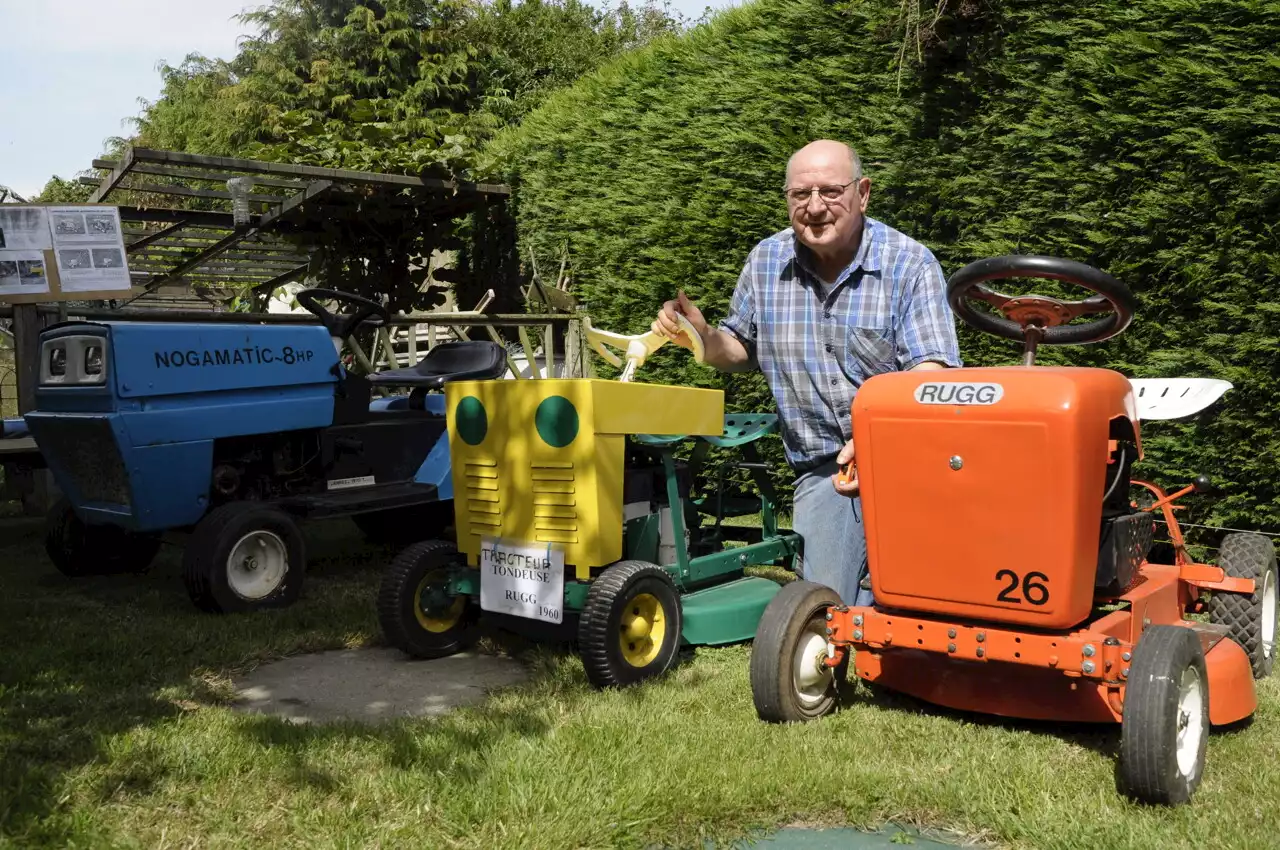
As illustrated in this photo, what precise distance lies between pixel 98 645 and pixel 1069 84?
15.0 ft

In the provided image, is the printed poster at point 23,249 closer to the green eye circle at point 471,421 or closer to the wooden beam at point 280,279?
the green eye circle at point 471,421

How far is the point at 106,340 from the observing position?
4.32 meters

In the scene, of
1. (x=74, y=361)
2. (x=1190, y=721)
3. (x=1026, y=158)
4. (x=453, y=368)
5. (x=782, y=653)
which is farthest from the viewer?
(x=453, y=368)

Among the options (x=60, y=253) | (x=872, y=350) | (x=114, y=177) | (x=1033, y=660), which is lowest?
(x=1033, y=660)

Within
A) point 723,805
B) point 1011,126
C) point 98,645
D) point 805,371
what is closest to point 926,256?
point 805,371

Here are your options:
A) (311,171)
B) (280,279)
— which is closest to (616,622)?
(311,171)

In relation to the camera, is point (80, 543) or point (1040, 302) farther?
point (80, 543)

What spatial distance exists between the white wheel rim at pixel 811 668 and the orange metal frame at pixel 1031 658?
5 cm

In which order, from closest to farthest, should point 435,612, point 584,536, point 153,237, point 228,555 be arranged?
point 584,536 → point 435,612 → point 228,555 → point 153,237

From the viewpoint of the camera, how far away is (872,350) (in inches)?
125

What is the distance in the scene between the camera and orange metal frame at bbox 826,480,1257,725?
2459 millimetres

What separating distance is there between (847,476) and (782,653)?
510 mm

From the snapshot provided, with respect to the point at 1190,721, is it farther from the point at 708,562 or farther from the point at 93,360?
the point at 93,360

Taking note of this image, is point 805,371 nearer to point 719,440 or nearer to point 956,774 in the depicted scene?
point 719,440
